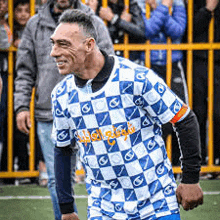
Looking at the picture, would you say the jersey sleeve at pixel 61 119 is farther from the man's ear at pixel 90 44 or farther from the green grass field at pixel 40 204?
the green grass field at pixel 40 204

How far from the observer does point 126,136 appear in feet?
8.77

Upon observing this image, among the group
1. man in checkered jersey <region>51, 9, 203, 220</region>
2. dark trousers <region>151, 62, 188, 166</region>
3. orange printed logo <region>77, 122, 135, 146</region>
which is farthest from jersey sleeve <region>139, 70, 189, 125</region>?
dark trousers <region>151, 62, 188, 166</region>

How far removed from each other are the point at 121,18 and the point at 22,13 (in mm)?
1031

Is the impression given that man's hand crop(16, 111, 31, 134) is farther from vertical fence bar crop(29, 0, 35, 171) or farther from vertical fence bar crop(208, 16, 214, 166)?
vertical fence bar crop(208, 16, 214, 166)

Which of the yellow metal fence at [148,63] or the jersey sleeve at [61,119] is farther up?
the jersey sleeve at [61,119]

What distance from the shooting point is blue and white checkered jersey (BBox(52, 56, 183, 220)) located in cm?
263

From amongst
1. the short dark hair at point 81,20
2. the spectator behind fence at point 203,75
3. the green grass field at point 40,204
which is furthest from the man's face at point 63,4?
the spectator behind fence at point 203,75

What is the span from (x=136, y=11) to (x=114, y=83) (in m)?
4.05

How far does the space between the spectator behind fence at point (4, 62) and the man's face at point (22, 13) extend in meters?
0.14

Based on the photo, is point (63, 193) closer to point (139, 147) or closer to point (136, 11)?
point (139, 147)

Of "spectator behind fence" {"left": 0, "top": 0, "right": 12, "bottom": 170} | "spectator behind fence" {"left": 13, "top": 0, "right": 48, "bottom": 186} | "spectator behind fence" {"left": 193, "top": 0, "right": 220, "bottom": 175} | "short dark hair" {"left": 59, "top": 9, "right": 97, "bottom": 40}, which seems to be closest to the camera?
"short dark hair" {"left": 59, "top": 9, "right": 97, "bottom": 40}

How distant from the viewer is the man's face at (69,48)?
269 cm

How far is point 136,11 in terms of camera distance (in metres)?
6.57

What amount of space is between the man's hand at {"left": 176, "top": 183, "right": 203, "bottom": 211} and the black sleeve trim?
0.08ft
